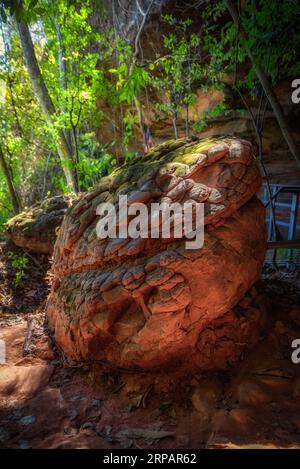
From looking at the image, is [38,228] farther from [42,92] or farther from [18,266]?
[42,92]

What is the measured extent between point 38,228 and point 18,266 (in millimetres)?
751

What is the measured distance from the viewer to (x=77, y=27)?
206 inches

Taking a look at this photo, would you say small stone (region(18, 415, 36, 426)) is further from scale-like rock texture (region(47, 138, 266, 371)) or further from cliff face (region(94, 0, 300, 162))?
cliff face (region(94, 0, 300, 162))

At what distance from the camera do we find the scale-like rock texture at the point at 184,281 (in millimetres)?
2148

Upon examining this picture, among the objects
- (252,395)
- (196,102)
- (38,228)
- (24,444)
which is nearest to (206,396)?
(252,395)

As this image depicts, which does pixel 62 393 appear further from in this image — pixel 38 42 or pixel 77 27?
pixel 38 42

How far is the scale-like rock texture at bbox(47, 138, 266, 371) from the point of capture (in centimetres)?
215

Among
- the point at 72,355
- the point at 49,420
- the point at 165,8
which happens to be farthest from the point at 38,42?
the point at 49,420

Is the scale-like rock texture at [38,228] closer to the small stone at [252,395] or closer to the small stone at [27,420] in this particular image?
the small stone at [27,420]

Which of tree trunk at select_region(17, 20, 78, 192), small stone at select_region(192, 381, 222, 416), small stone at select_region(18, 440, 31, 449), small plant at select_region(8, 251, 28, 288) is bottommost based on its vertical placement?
small stone at select_region(18, 440, 31, 449)

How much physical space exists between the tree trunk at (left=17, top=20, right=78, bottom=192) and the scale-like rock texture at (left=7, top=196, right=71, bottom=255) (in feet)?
3.78

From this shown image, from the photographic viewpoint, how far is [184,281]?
213cm

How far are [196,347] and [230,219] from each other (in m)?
1.15

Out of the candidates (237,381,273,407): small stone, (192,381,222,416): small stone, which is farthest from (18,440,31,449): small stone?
(237,381,273,407): small stone
